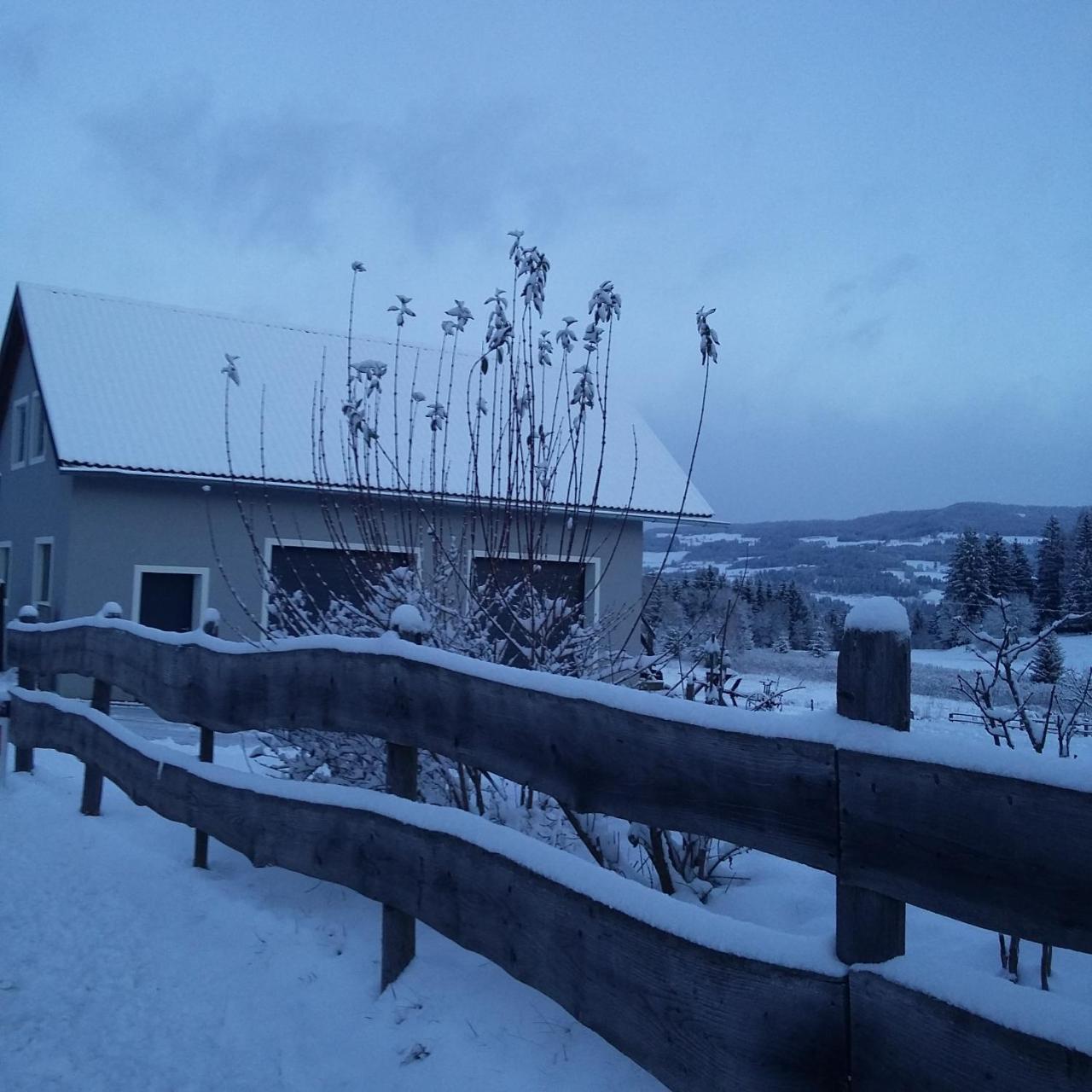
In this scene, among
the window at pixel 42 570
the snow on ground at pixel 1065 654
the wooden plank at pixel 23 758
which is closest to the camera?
the snow on ground at pixel 1065 654

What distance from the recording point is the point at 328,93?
12.2m

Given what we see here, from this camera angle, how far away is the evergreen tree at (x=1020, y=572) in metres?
6.98

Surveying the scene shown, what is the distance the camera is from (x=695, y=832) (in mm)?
2467

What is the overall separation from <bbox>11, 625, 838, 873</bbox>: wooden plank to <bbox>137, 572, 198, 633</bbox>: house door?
10.9 metres

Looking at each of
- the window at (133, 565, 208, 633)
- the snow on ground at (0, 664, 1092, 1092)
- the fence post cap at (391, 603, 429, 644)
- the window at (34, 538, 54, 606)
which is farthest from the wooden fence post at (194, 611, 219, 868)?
the window at (34, 538, 54, 606)

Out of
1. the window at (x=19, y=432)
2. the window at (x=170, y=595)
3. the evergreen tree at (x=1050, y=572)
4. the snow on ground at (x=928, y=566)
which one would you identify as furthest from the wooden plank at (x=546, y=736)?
the window at (x=19, y=432)

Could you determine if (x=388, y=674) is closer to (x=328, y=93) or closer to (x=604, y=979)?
(x=604, y=979)

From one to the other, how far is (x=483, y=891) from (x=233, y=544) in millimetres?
13409

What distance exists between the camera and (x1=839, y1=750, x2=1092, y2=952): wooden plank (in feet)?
5.74

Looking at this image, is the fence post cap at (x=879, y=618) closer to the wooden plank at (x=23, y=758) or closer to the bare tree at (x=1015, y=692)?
the bare tree at (x=1015, y=692)

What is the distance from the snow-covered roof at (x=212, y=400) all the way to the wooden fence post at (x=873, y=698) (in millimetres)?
12395

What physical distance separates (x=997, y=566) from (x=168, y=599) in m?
12.4

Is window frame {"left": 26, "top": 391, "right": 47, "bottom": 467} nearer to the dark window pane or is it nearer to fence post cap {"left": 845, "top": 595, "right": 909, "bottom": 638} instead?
the dark window pane

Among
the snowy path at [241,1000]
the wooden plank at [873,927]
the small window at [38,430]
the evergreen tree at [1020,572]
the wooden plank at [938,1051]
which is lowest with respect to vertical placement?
the snowy path at [241,1000]
